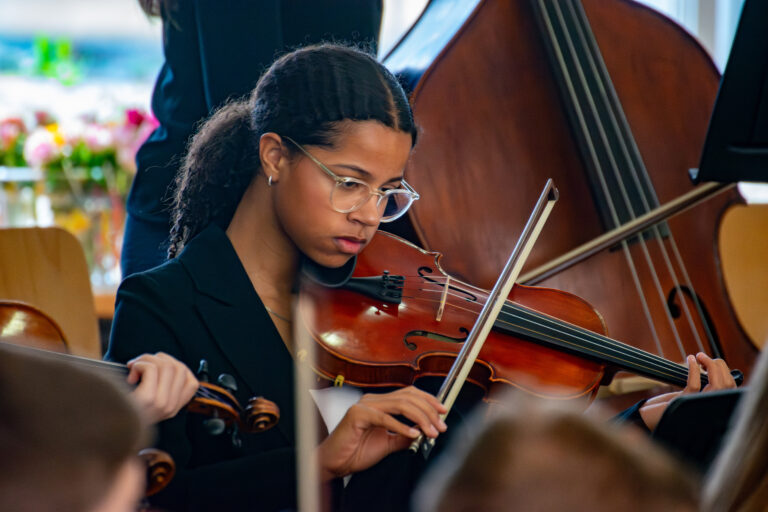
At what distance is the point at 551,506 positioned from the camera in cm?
35

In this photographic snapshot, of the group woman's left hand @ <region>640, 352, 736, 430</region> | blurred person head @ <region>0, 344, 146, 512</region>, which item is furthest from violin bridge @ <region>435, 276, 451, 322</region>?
blurred person head @ <region>0, 344, 146, 512</region>

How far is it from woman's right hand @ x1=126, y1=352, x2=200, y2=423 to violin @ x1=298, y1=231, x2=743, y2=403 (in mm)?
236

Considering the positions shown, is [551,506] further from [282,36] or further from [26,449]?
[282,36]

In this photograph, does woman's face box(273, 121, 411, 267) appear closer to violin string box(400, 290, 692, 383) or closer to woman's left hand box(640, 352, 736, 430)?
violin string box(400, 290, 692, 383)

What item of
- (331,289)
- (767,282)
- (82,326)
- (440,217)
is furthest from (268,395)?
(767,282)

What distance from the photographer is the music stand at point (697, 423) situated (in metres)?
0.75

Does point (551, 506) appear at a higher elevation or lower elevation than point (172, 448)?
higher

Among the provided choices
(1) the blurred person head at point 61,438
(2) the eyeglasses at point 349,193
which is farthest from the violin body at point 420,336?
(1) the blurred person head at point 61,438

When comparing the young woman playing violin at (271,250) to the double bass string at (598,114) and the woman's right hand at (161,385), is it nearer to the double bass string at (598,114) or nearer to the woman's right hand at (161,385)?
the woman's right hand at (161,385)

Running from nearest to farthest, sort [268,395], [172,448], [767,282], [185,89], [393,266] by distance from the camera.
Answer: [172,448] → [268,395] → [393,266] → [185,89] → [767,282]

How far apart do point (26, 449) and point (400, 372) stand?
0.66 metres

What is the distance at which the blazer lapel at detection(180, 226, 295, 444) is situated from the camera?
101 centimetres

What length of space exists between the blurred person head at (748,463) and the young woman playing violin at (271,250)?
35 cm

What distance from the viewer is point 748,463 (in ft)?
1.89
